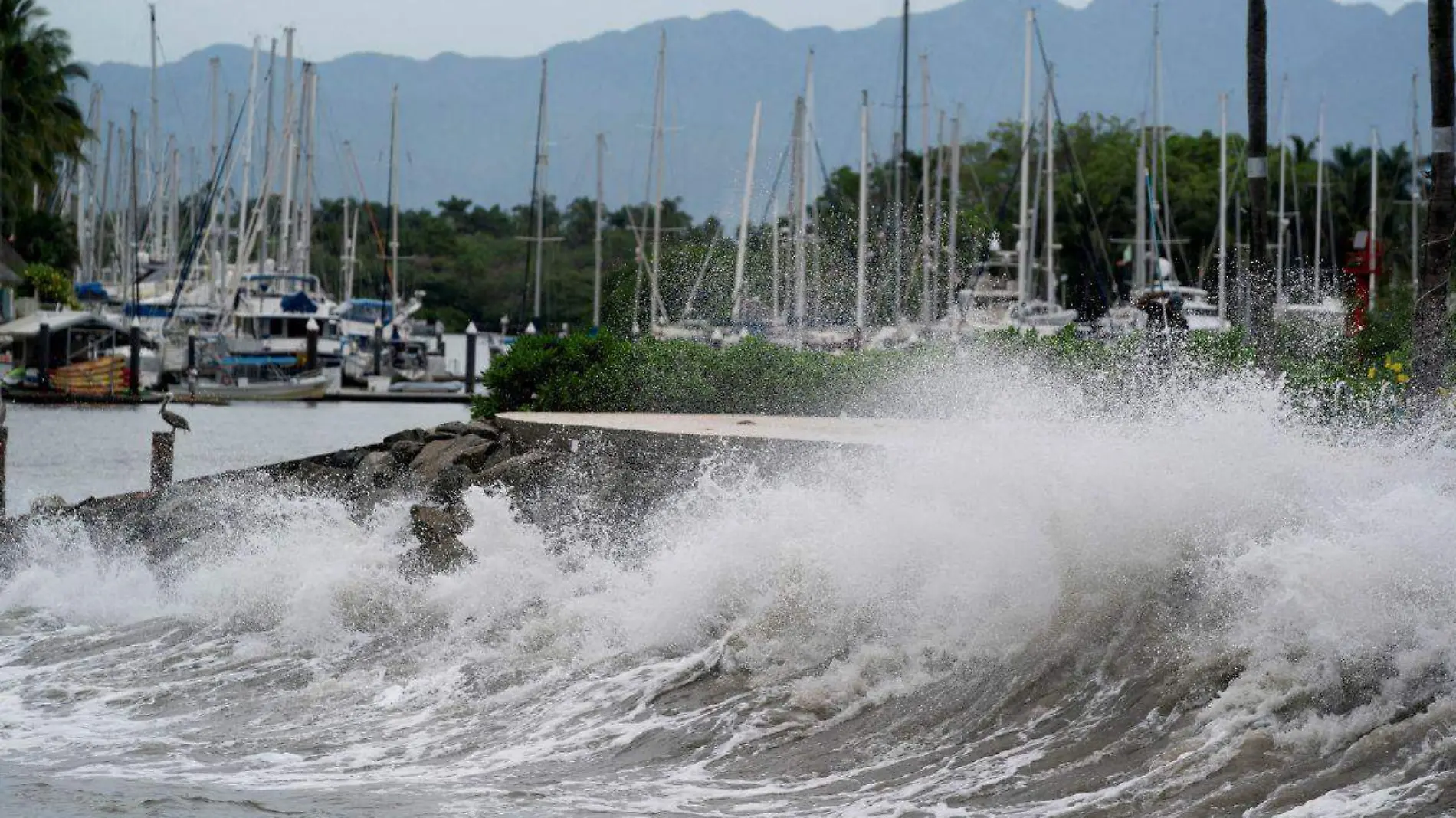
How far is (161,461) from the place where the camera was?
2050 centimetres

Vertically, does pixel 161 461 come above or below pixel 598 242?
below

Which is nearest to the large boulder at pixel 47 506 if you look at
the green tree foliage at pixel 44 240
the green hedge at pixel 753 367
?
the green hedge at pixel 753 367

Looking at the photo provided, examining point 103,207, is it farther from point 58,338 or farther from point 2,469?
point 2,469

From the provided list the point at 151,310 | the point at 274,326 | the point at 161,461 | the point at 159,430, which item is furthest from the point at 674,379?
the point at 151,310

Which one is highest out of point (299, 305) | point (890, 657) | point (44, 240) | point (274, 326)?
point (44, 240)

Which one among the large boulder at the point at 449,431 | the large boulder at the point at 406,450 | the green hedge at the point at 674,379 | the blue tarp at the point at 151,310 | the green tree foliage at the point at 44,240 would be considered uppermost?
the green tree foliage at the point at 44,240

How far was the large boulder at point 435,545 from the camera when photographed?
14344 millimetres

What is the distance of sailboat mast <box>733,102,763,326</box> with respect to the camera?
40.2m

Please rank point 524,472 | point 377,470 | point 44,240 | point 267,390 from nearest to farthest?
point 524,472, point 377,470, point 267,390, point 44,240

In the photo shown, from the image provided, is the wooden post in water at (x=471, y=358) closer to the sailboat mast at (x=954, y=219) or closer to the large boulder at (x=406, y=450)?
the sailboat mast at (x=954, y=219)

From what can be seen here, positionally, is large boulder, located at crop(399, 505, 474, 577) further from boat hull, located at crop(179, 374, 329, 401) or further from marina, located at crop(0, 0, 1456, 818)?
boat hull, located at crop(179, 374, 329, 401)

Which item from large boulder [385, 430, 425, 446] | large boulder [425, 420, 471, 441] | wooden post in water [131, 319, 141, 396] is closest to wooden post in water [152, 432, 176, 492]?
large boulder [385, 430, 425, 446]

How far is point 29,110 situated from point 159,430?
2608 cm

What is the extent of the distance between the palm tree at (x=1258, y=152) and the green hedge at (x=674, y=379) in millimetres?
3910
